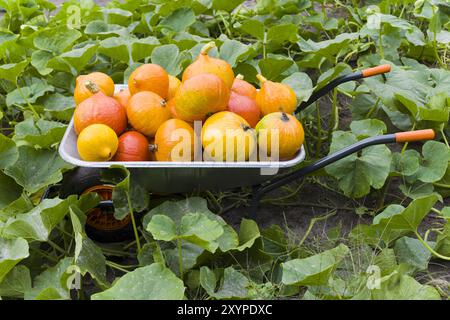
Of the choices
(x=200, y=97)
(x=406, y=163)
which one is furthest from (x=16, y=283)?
(x=406, y=163)

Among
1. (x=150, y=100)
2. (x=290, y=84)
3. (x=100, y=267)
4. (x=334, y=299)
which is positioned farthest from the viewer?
(x=290, y=84)

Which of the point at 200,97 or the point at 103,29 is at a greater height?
the point at 200,97

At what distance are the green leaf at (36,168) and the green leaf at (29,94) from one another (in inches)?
18.5

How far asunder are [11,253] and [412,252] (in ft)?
3.62

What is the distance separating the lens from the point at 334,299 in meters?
1.34

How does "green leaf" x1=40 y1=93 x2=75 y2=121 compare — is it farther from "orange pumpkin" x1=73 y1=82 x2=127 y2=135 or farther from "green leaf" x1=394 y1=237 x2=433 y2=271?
"green leaf" x1=394 y1=237 x2=433 y2=271

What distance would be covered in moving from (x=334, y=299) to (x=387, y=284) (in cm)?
13

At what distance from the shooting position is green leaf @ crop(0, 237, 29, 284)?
1318 millimetres

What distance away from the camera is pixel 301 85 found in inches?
77.4

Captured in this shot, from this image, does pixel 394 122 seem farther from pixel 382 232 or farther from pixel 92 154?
pixel 92 154

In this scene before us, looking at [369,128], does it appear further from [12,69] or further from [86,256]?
[12,69]

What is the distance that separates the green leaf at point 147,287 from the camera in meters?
1.23

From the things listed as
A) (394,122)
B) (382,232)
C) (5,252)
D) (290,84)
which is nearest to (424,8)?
(394,122)

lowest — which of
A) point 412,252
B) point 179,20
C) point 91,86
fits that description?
point 412,252
